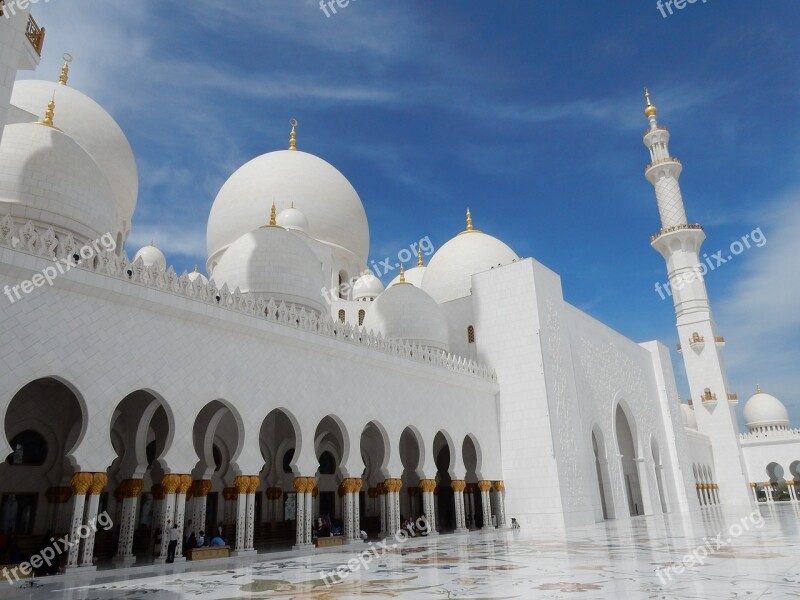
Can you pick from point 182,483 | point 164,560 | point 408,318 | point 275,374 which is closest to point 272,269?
point 275,374

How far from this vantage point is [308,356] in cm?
1052

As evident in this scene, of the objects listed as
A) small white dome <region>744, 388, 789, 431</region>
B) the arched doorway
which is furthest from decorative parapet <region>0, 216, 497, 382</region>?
small white dome <region>744, 388, 789, 431</region>

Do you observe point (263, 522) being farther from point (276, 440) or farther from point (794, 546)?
point (794, 546)

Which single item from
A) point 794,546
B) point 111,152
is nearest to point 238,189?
point 111,152

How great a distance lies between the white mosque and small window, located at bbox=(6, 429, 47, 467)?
0.02 metres

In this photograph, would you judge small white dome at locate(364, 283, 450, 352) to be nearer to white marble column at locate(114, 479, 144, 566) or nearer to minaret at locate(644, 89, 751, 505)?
white marble column at locate(114, 479, 144, 566)

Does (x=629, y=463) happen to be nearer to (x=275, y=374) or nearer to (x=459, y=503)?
(x=459, y=503)

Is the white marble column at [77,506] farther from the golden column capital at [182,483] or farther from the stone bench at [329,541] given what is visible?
the stone bench at [329,541]

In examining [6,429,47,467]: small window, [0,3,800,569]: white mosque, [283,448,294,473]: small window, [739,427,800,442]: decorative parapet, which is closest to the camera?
[0,3,800,569]: white mosque

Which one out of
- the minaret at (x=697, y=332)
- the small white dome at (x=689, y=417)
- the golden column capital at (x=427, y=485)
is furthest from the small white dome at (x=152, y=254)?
the small white dome at (x=689, y=417)

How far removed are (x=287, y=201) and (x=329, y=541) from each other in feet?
35.0

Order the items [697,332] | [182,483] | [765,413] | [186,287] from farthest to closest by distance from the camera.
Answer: [765,413]
[697,332]
[186,287]
[182,483]

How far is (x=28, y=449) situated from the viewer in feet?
31.2

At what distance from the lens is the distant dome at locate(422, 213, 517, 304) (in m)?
19.1
